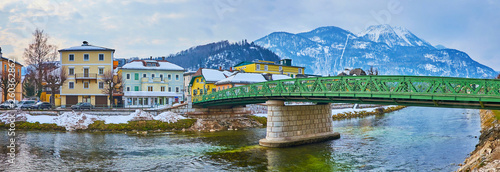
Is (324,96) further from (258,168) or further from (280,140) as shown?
(258,168)

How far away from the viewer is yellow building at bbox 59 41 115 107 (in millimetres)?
65438

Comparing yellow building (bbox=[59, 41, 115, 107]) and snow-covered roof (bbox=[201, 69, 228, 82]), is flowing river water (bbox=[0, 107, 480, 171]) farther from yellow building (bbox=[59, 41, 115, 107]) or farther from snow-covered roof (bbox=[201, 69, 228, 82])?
snow-covered roof (bbox=[201, 69, 228, 82])

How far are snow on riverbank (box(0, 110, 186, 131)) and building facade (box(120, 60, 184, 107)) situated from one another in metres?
22.8

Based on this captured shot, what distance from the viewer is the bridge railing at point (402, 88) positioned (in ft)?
66.4

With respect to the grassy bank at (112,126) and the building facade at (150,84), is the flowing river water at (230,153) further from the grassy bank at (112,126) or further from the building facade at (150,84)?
the building facade at (150,84)

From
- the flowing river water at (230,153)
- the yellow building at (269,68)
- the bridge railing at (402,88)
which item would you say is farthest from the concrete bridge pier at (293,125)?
the yellow building at (269,68)

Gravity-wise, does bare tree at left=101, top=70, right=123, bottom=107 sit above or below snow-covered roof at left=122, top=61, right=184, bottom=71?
below

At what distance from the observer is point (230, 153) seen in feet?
99.5

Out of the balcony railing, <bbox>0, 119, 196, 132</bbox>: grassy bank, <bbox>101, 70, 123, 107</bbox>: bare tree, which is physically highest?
the balcony railing

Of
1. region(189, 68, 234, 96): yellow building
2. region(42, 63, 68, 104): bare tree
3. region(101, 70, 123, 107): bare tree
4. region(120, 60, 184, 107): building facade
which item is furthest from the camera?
region(189, 68, 234, 96): yellow building

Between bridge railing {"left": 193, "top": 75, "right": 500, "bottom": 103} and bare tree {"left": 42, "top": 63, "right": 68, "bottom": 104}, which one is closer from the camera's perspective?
bridge railing {"left": 193, "top": 75, "right": 500, "bottom": 103}

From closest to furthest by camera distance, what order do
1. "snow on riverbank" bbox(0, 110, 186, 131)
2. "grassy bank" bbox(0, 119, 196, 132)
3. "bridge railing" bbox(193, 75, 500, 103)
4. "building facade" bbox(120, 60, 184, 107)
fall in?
1. "bridge railing" bbox(193, 75, 500, 103)
2. "grassy bank" bbox(0, 119, 196, 132)
3. "snow on riverbank" bbox(0, 110, 186, 131)
4. "building facade" bbox(120, 60, 184, 107)

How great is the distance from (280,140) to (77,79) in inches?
1899

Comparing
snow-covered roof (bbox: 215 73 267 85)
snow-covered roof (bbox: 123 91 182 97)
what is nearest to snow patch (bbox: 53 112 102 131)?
snow-covered roof (bbox: 123 91 182 97)
